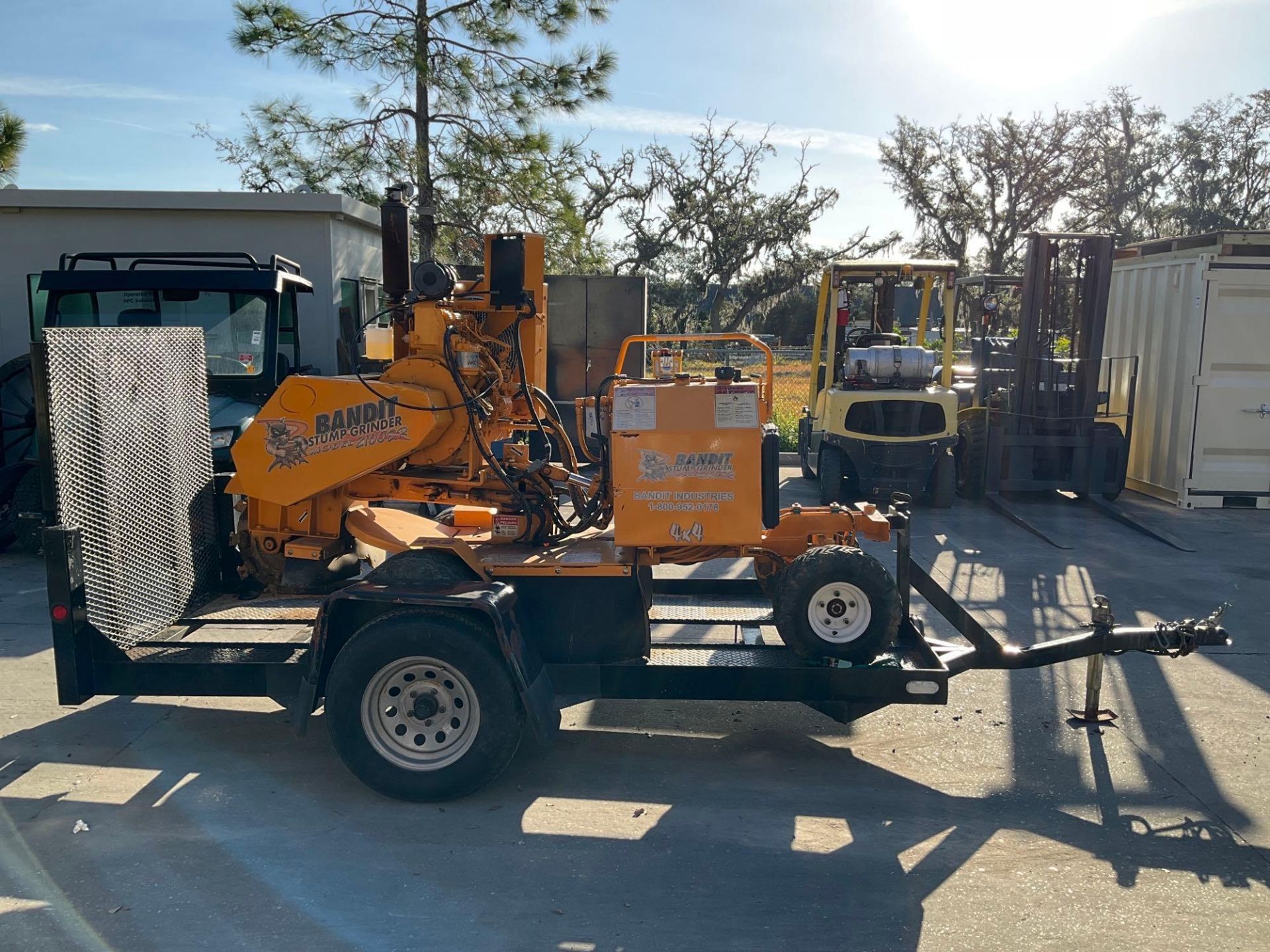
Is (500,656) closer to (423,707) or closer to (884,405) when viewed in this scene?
(423,707)

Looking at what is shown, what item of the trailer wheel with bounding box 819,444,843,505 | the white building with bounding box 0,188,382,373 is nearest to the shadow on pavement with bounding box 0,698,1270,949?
the trailer wheel with bounding box 819,444,843,505

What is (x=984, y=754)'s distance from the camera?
521 cm

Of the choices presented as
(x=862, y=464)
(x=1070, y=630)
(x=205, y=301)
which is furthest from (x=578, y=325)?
(x=1070, y=630)

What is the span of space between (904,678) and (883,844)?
778 millimetres

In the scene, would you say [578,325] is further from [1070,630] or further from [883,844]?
[883,844]

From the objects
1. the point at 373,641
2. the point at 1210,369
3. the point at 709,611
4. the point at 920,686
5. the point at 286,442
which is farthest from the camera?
the point at 1210,369

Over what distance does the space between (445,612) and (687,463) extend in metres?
1.29

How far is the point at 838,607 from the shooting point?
495 cm

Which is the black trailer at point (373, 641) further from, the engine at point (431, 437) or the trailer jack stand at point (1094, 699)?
the trailer jack stand at point (1094, 699)

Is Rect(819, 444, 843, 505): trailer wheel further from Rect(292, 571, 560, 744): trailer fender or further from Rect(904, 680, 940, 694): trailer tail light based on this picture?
Rect(292, 571, 560, 744): trailer fender

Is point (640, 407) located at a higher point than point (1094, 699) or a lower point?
higher

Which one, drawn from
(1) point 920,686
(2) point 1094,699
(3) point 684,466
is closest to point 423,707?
(3) point 684,466

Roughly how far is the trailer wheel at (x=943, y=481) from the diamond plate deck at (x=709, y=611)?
6330 millimetres

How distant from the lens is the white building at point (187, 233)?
466 inches
